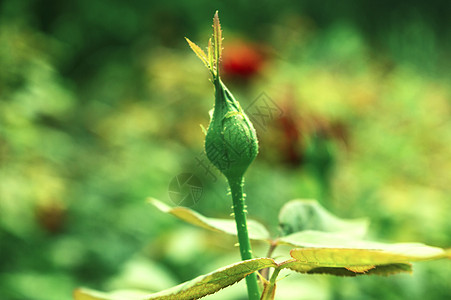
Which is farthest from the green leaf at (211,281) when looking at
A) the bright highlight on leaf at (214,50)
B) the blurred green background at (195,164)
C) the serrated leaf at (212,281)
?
the blurred green background at (195,164)

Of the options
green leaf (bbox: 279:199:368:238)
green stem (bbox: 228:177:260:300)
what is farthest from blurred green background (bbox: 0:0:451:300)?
green stem (bbox: 228:177:260:300)

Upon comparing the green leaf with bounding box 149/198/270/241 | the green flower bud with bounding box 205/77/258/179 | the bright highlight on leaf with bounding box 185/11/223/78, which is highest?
the bright highlight on leaf with bounding box 185/11/223/78

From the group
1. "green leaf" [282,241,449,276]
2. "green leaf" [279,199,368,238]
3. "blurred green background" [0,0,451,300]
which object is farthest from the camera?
"blurred green background" [0,0,451,300]

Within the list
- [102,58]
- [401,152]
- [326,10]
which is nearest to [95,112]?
[102,58]

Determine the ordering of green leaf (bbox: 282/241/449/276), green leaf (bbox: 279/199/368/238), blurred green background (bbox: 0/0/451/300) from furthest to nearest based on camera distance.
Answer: blurred green background (bbox: 0/0/451/300), green leaf (bbox: 279/199/368/238), green leaf (bbox: 282/241/449/276)

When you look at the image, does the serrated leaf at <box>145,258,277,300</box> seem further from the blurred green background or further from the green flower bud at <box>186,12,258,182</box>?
the blurred green background

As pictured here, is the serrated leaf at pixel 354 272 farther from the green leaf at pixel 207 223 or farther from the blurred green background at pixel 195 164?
the blurred green background at pixel 195 164
